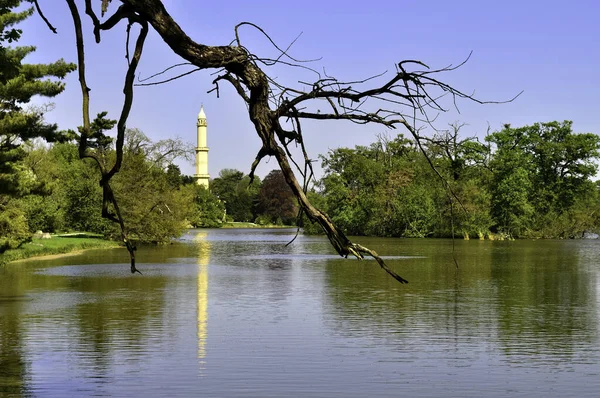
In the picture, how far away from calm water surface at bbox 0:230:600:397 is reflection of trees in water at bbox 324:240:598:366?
51 mm

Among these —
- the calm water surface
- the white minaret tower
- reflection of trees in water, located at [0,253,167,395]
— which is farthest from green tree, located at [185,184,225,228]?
reflection of trees in water, located at [0,253,167,395]

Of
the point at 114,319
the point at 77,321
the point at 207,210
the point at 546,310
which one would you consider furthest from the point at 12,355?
the point at 207,210

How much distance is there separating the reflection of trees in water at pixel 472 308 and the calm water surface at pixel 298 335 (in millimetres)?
51

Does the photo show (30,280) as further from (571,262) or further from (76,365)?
(571,262)

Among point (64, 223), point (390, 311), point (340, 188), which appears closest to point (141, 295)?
point (390, 311)

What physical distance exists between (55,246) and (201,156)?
3723 inches

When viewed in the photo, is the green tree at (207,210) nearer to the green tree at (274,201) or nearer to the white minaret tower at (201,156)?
the green tree at (274,201)

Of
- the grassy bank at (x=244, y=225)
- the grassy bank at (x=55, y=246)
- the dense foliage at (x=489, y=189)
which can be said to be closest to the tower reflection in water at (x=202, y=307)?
the grassy bank at (x=55, y=246)

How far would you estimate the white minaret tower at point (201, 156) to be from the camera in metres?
134

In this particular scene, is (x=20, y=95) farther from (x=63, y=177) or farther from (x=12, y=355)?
(x=63, y=177)

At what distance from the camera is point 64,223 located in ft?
181

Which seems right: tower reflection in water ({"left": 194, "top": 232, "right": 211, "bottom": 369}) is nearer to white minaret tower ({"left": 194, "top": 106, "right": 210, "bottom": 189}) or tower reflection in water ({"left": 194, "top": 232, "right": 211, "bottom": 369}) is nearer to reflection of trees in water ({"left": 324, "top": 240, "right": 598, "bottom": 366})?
reflection of trees in water ({"left": 324, "top": 240, "right": 598, "bottom": 366})

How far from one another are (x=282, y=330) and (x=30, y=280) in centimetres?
1352

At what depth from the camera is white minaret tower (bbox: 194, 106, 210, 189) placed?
13400 cm
